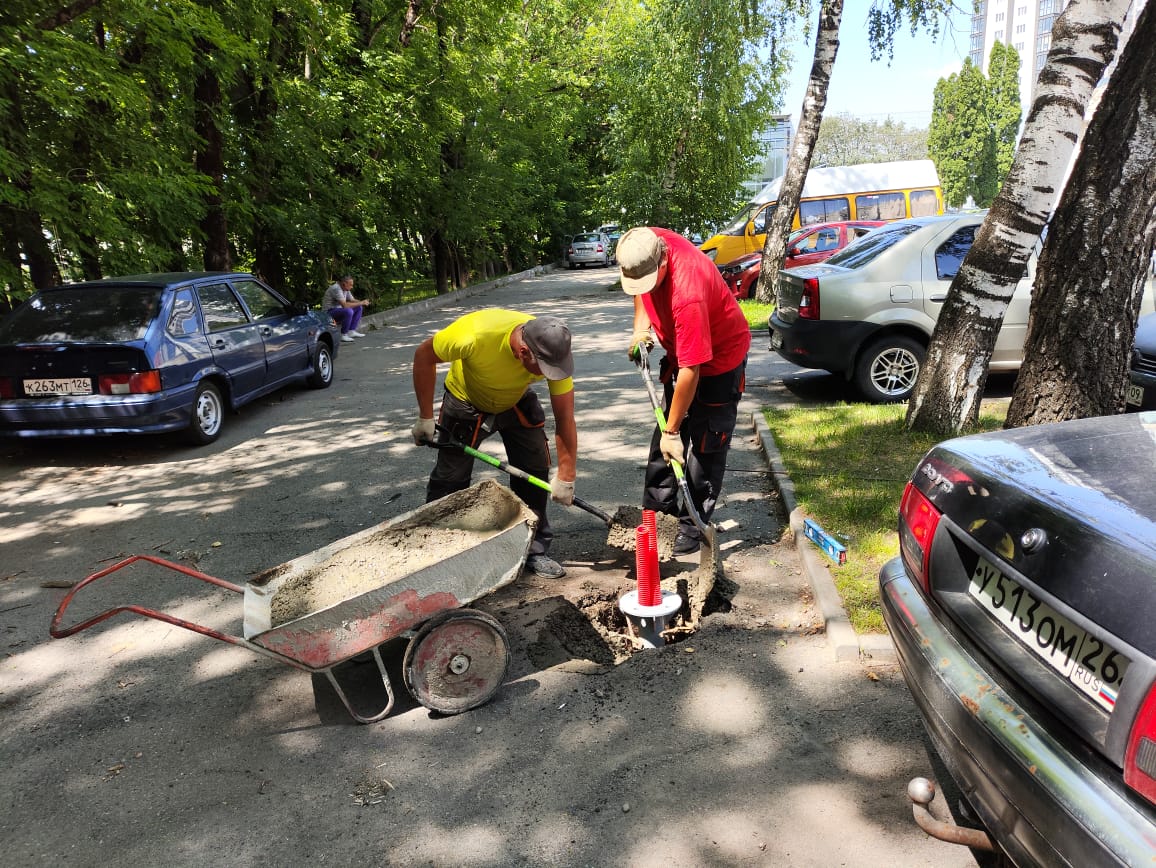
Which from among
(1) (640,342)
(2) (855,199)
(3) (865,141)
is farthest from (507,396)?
(3) (865,141)

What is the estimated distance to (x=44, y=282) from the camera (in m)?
9.12

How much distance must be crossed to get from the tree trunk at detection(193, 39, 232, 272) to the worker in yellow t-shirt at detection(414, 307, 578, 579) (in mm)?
10054

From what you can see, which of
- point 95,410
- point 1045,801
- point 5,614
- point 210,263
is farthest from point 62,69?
point 1045,801

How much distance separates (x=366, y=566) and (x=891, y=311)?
5864 mm

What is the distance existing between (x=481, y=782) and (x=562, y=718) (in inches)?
18.0

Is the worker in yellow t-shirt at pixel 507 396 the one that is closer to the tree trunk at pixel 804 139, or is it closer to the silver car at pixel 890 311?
the silver car at pixel 890 311

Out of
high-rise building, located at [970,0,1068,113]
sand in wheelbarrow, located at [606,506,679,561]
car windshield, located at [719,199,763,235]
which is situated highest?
high-rise building, located at [970,0,1068,113]

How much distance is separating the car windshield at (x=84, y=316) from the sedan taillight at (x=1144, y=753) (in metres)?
7.15

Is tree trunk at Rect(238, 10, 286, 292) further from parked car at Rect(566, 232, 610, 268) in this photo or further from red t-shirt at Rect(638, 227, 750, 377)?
parked car at Rect(566, 232, 610, 268)

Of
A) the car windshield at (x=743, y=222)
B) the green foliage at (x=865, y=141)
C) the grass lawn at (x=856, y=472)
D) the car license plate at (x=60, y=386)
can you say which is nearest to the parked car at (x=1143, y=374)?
the grass lawn at (x=856, y=472)

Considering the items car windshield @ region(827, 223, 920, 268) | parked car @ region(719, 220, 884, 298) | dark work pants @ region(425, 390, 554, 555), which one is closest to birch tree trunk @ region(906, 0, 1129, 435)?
car windshield @ region(827, 223, 920, 268)

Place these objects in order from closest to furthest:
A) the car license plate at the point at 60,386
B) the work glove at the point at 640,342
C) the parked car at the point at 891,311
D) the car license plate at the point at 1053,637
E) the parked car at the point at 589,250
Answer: the car license plate at the point at 1053,637
the work glove at the point at 640,342
the car license plate at the point at 60,386
the parked car at the point at 891,311
the parked car at the point at 589,250

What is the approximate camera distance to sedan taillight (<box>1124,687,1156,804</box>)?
1.46 m

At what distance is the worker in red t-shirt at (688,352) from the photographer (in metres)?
3.69
